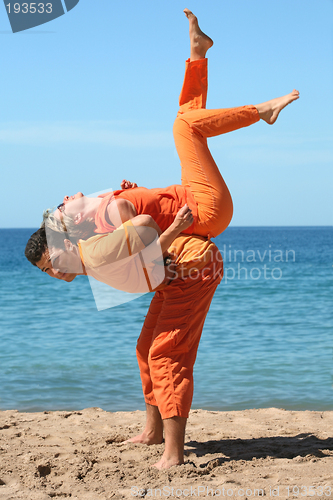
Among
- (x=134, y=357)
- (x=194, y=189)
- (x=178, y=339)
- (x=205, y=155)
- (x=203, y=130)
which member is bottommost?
(x=134, y=357)

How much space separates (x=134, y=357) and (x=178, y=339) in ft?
15.1

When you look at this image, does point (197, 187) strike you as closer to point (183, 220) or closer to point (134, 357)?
point (183, 220)

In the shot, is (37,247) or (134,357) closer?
(37,247)

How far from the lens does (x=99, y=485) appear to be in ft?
10.0

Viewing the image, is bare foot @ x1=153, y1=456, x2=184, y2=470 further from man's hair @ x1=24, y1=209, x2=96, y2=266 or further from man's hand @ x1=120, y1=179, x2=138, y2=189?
man's hand @ x1=120, y1=179, x2=138, y2=189

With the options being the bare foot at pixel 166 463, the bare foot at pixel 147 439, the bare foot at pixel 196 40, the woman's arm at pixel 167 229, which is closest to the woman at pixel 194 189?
the bare foot at pixel 196 40

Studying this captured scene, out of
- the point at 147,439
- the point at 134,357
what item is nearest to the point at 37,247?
the point at 147,439

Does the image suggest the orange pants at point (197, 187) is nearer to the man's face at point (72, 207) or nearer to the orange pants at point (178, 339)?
the man's face at point (72, 207)

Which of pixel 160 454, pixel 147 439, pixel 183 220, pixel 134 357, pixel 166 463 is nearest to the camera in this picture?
pixel 183 220

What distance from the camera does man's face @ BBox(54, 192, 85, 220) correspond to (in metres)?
3.25

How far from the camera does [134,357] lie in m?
7.73

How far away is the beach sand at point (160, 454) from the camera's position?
115 inches

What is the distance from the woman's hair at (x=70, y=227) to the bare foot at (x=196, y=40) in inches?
53.4

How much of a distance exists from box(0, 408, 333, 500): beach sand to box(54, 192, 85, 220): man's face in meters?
1.69
